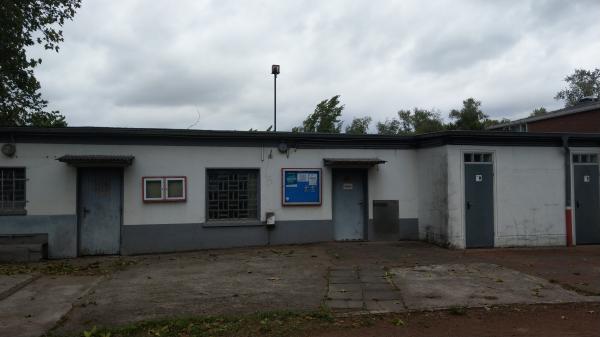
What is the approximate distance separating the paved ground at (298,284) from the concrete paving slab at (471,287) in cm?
2

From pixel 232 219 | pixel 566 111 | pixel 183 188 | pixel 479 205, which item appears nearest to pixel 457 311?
pixel 479 205

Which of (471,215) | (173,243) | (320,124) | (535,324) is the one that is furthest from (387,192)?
(320,124)

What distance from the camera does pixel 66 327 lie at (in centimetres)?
589

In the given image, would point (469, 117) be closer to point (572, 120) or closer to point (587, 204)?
point (572, 120)

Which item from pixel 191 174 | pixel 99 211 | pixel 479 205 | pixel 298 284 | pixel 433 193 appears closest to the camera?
pixel 298 284

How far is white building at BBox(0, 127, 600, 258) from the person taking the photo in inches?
439

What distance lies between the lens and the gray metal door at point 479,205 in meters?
11.9

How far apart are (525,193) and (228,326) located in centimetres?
953

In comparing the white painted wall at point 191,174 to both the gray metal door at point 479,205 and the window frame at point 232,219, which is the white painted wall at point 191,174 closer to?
the window frame at point 232,219

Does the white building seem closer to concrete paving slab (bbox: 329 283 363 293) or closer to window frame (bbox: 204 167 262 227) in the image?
window frame (bbox: 204 167 262 227)

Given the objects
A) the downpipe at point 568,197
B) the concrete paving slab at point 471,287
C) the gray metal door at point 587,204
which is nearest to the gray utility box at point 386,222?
the concrete paving slab at point 471,287

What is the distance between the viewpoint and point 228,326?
5867mm

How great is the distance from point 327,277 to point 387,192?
4.92 m

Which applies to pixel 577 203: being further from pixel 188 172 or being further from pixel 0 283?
pixel 0 283
